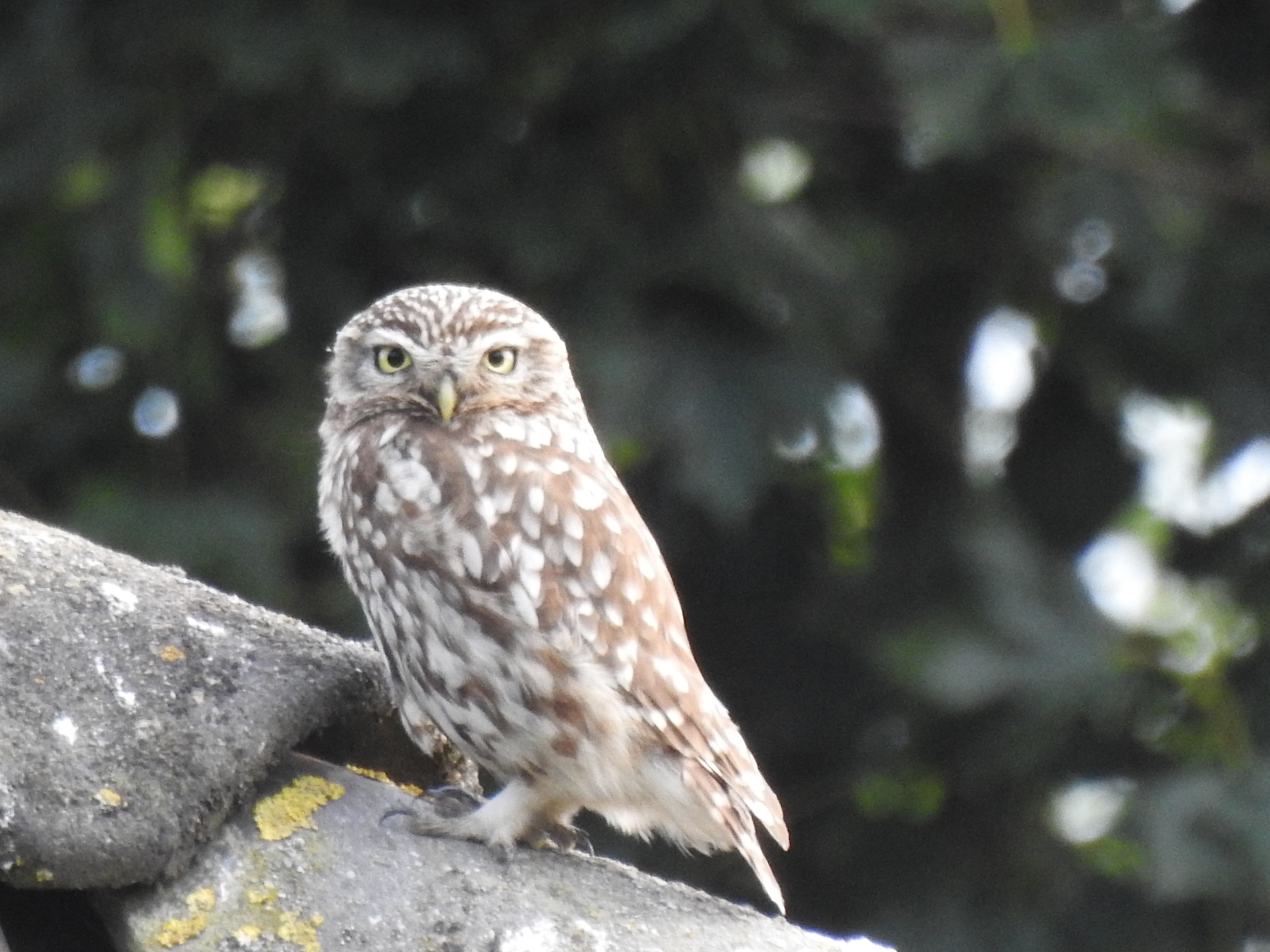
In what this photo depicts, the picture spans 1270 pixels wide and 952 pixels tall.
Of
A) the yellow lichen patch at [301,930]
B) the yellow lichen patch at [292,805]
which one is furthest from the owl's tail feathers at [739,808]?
the yellow lichen patch at [301,930]

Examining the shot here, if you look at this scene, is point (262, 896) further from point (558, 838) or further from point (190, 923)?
point (558, 838)

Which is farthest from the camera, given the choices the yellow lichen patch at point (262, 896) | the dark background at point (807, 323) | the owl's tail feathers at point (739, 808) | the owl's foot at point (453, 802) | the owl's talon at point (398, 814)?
the dark background at point (807, 323)

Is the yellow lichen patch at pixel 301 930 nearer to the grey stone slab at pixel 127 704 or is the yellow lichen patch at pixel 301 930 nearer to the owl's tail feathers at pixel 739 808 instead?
the grey stone slab at pixel 127 704

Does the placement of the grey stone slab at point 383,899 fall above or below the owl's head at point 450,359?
below

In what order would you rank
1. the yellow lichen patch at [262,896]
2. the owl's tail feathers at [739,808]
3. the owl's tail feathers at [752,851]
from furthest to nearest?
1. the owl's tail feathers at [739,808]
2. the owl's tail feathers at [752,851]
3. the yellow lichen patch at [262,896]

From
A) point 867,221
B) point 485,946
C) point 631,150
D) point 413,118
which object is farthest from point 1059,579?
point 485,946

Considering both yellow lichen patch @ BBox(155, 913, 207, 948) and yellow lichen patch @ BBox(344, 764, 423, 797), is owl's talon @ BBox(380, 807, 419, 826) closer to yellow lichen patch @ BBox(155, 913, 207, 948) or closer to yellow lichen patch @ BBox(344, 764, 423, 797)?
yellow lichen patch @ BBox(344, 764, 423, 797)

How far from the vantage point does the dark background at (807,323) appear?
14.6 ft

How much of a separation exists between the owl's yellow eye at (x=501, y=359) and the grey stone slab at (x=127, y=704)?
760mm

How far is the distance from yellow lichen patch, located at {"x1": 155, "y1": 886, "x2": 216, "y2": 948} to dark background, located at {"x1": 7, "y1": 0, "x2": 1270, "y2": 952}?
7.20ft

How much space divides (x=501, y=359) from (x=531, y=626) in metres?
0.64

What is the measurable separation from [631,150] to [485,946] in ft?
10.1

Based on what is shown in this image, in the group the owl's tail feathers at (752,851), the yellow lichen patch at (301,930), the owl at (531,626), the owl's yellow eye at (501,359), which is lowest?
the yellow lichen patch at (301,930)

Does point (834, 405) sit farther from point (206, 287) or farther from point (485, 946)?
point (485, 946)
